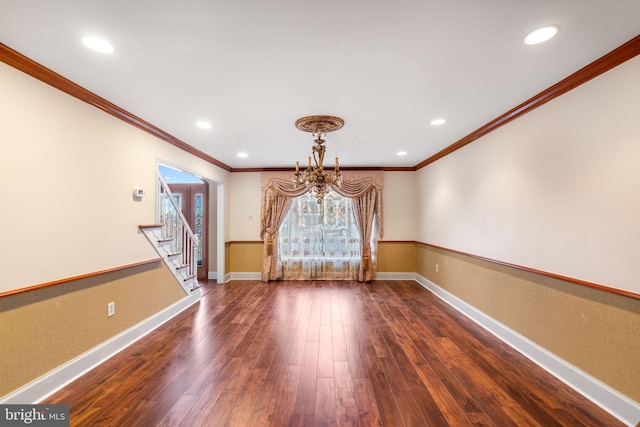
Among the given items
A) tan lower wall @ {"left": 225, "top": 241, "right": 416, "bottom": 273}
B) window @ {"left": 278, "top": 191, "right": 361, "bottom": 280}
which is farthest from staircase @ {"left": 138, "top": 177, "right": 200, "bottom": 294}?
window @ {"left": 278, "top": 191, "right": 361, "bottom": 280}

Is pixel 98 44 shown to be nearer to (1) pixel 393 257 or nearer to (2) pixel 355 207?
(2) pixel 355 207

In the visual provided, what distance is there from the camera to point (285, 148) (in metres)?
4.34

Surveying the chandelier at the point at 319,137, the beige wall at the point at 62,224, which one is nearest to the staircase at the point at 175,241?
the beige wall at the point at 62,224

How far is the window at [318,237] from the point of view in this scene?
6062 millimetres

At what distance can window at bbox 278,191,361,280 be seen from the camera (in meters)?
6.06

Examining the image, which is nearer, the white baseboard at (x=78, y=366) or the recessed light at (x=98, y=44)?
the recessed light at (x=98, y=44)

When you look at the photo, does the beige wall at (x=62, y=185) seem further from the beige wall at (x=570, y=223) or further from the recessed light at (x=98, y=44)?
the beige wall at (x=570, y=223)

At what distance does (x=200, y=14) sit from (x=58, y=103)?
165 centimetres

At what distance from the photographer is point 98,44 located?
1.77 meters

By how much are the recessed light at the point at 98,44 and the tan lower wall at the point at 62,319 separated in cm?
177

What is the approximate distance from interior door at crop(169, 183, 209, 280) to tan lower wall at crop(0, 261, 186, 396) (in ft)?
9.83

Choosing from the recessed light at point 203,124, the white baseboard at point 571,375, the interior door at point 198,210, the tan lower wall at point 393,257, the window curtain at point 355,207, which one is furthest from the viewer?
the interior door at point 198,210

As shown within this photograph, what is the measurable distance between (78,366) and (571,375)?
161 inches

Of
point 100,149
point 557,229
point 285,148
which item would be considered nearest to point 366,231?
point 285,148
